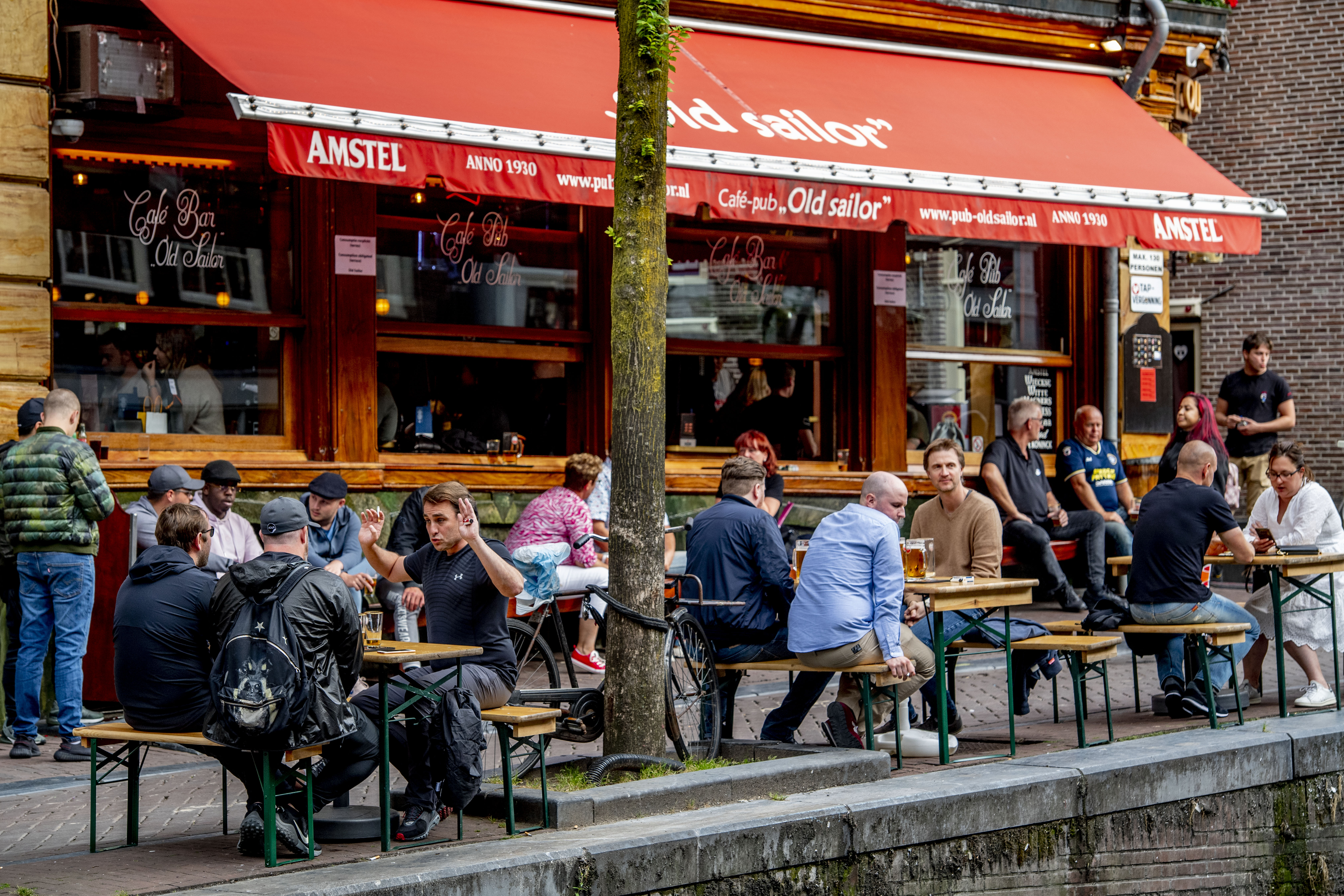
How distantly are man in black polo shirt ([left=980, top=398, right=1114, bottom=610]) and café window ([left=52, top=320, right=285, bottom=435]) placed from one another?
5.32 m

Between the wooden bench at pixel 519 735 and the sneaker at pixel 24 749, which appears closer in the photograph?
the wooden bench at pixel 519 735

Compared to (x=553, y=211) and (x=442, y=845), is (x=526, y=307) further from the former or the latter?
(x=442, y=845)

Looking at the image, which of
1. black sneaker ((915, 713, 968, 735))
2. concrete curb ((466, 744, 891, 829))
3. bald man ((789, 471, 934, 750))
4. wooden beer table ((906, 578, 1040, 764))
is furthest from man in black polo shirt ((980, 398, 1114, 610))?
concrete curb ((466, 744, 891, 829))

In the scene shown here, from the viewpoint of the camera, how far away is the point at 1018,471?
12008 mm

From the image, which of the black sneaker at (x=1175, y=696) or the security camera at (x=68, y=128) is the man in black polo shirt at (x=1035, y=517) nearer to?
the black sneaker at (x=1175, y=696)

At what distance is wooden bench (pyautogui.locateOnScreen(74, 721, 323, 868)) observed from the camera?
513cm

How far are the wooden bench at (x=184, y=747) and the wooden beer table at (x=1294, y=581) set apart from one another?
4773 millimetres

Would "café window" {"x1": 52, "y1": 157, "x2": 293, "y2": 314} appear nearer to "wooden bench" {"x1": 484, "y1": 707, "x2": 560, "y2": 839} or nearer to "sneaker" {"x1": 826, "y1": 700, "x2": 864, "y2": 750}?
"sneaker" {"x1": 826, "y1": 700, "x2": 864, "y2": 750}

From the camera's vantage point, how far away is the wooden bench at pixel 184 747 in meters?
5.13

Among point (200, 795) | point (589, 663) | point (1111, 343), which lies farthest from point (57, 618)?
point (1111, 343)

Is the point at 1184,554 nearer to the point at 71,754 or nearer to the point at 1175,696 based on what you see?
the point at 1175,696

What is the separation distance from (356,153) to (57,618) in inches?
114

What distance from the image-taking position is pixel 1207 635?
795 cm

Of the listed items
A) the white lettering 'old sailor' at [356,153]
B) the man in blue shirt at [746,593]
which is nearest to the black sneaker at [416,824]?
the man in blue shirt at [746,593]
